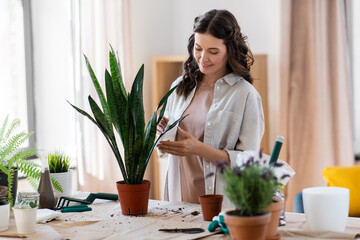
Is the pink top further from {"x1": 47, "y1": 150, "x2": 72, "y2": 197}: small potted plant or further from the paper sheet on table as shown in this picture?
the paper sheet on table

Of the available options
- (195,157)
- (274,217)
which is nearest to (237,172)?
(274,217)

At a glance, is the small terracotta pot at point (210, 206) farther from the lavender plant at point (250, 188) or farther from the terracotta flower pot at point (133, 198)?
the lavender plant at point (250, 188)

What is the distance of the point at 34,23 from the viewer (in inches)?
→ 159

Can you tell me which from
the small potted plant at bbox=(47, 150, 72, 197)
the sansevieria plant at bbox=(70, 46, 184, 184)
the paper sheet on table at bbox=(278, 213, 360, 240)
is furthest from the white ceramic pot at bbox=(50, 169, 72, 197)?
the paper sheet on table at bbox=(278, 213, 360, 240)

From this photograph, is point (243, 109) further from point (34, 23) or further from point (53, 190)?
point (34, 23)

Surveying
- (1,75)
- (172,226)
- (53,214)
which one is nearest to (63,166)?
(53,214)

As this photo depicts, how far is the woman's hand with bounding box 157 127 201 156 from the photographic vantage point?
225 cm

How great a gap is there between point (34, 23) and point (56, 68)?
0.38 meters

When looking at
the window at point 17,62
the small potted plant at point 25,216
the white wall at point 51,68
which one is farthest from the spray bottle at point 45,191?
the white wall at point 51,68

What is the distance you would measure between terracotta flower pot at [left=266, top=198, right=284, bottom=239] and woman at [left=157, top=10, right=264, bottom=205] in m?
0.74

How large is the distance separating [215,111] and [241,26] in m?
2.56

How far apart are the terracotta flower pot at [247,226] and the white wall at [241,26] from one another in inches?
134

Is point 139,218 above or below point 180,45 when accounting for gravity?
below

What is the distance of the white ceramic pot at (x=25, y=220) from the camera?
5.87ft
